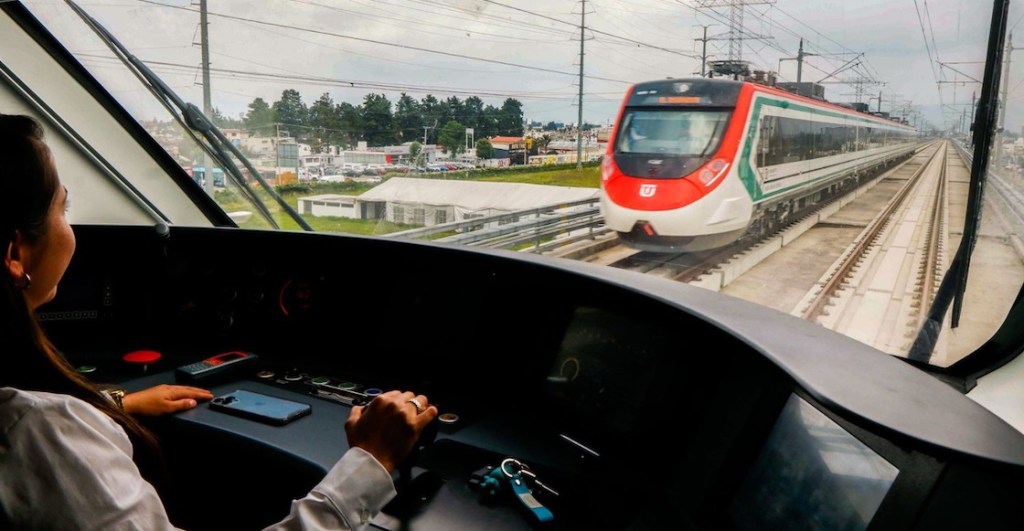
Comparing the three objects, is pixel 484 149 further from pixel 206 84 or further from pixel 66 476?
pixel 66 476

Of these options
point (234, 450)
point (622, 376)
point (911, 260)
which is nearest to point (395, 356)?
point (234, 450)

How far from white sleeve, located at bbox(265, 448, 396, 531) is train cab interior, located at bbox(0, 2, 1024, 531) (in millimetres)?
265

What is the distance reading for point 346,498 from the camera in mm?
982

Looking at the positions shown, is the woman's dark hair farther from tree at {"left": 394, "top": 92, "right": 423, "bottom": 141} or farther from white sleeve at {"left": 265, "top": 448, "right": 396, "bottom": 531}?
tree at {"left": 394, "top": 92, "right": 423, "bottom": 141}

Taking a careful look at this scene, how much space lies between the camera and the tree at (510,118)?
10.0 feet

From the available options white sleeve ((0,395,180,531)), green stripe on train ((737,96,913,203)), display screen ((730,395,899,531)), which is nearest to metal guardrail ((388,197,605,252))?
display screen ((730,395,899,531))

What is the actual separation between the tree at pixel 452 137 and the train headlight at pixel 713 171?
2.37 metres

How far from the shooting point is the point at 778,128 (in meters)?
5.47

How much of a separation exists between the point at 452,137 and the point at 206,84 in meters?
1.00

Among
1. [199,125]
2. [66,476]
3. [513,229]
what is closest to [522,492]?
[66,476]

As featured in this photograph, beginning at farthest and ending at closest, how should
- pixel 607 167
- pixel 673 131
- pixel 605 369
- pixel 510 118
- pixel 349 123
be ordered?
pixel 607 167, pixel 673 131, pixel 510 118, pixel 349 123, pixel 605 369

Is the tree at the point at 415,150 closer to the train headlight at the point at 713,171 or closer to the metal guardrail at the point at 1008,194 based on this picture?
the metal guardrail at the point at 1008,194

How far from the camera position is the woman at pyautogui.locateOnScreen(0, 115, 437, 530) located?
73cm

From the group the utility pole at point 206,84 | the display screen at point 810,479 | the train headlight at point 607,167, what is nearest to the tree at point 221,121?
the utility pole at point 206,84
